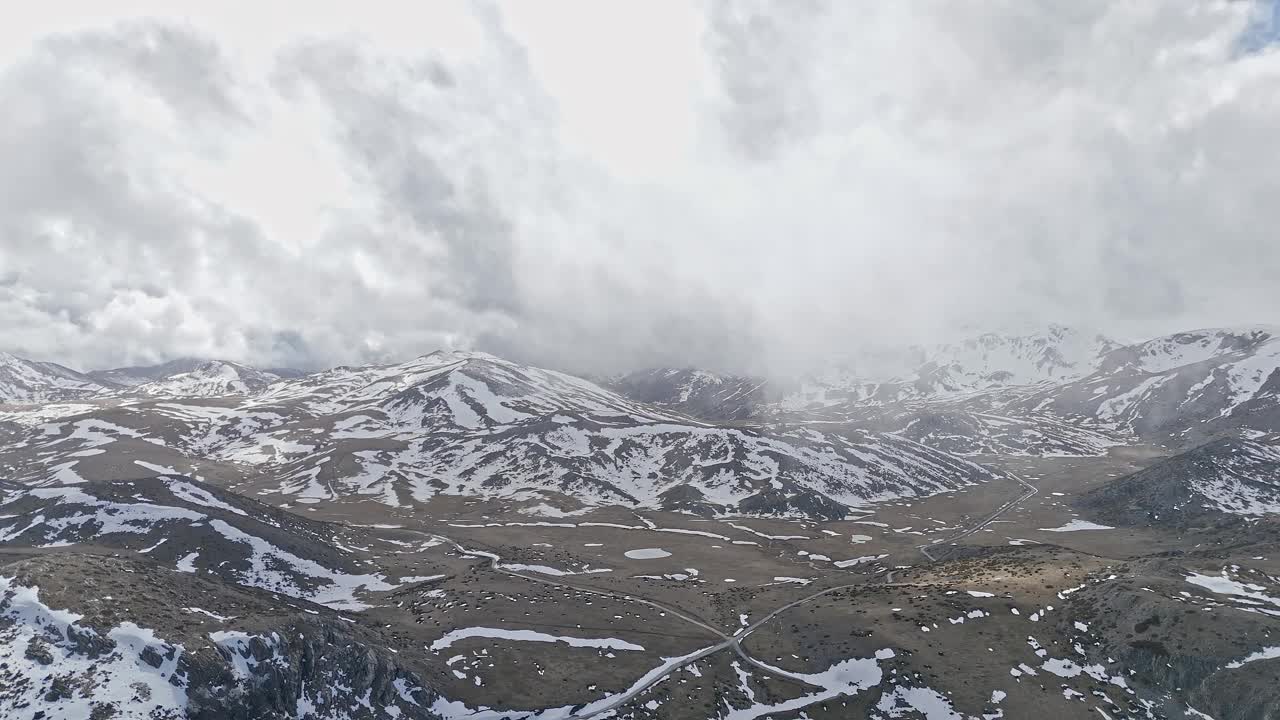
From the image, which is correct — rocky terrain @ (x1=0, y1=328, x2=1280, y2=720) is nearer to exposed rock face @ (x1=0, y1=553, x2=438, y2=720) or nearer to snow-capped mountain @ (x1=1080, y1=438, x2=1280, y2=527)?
exposed rock face @ (x1=0, y1=553, x2=438, y2=720)

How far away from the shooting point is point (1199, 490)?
168625 millimetres

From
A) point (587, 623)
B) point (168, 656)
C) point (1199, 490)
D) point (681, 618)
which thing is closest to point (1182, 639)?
point (681, 618)

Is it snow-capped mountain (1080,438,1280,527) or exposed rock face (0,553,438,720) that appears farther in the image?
snow-capped mountain (1080,438,1280,527)

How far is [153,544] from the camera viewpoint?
318 ft

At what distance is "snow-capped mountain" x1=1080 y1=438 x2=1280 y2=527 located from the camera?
527 feet

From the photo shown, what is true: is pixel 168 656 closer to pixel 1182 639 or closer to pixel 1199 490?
pixel 1182 639

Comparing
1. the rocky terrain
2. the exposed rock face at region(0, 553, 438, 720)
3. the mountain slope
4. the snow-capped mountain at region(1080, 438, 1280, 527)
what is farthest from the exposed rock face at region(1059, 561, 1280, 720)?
the snow-capped mountain at region(1080, 438, 1280, 527)

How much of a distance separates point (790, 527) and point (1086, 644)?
106 meters

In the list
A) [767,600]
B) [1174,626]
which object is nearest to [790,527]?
[767,600]

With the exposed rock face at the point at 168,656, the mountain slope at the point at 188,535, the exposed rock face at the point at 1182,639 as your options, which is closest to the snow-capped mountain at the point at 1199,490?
the exposed rock face at the point at 1182,639

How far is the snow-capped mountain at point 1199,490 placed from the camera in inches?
6324

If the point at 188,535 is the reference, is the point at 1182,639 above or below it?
above

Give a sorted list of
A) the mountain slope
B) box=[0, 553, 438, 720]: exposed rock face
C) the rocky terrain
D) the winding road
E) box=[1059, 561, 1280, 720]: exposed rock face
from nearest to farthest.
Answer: box=[0, 553, 438, 720]: exposed rock face
the rocky terrain
box=[1059, 561, 1280, 720]: exposed rock face
the winding road
the mountain slope

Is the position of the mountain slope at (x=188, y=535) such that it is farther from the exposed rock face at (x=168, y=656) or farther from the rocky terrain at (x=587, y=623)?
the exposed rock face at (x=168, y=656)
